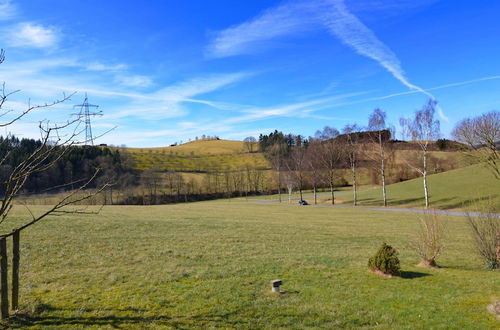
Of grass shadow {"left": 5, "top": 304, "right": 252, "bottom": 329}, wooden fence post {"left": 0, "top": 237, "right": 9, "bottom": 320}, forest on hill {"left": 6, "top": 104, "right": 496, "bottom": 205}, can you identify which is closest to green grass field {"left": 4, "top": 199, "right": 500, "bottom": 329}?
grass shadow {"left": 5, "top": 304, "right": 252, "bottom": 329}

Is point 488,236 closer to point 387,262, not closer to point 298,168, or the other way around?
point 387,262

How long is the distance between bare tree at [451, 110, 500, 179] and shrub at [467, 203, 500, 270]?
3958cm

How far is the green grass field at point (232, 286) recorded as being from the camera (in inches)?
299

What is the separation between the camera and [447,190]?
173 feet

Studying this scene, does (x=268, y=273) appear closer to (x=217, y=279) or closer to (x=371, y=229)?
(x=217, y=279)

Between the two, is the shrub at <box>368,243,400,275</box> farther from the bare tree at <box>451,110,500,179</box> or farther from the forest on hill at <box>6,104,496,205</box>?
the bare tree at <box>451,110,500,179</box>

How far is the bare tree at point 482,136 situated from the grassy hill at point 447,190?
4.21 metres

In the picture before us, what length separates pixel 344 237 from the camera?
21.4m

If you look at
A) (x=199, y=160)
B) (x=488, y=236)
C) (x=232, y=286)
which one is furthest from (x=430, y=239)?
(x=199, y=160)

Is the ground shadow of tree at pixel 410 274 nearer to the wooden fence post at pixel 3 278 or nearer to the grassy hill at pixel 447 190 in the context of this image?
the wooden fence post at pixel 3 278

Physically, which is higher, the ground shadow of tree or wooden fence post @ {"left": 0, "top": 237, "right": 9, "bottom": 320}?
wooden fence post @ {"left": 0, "top": 237, "right": 9, "bottom": 320}

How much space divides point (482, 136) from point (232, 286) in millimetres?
48638

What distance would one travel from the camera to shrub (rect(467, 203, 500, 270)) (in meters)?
12.7

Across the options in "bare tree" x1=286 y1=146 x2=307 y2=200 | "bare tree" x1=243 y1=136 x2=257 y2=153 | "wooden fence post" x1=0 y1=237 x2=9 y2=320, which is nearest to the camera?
"wooden fence post" x1=0 y1=237 x2=9 y2=320
